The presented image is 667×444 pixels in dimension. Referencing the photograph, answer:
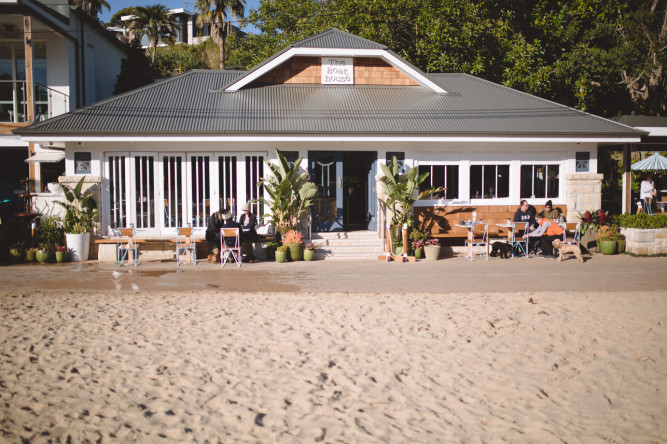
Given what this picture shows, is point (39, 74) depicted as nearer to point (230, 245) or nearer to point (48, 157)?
point (48, 157)

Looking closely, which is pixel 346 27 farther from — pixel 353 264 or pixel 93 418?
pixel 93 418

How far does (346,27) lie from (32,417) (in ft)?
77.6

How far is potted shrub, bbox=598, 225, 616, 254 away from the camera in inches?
618

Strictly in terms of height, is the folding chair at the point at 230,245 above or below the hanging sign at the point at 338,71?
below

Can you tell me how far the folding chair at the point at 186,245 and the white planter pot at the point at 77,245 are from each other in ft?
8.12

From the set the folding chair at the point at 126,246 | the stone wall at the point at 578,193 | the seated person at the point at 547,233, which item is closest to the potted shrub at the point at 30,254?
the folding chair at the point at 126,246

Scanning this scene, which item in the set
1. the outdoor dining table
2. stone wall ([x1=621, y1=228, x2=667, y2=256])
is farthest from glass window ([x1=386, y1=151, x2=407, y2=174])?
stone wall ([x1=621, y1=228, x2=667, y2=256])

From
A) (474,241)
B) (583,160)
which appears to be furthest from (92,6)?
(583,160)

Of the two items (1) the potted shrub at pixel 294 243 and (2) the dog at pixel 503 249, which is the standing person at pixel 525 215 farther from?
(1) the potted shrub at pixel 294 243

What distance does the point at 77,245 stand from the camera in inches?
587

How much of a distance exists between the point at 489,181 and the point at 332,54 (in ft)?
21.4

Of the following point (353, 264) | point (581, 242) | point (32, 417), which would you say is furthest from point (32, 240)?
point (581, 242)

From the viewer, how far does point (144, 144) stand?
1586 cm

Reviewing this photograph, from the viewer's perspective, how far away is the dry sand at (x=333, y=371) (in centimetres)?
517
